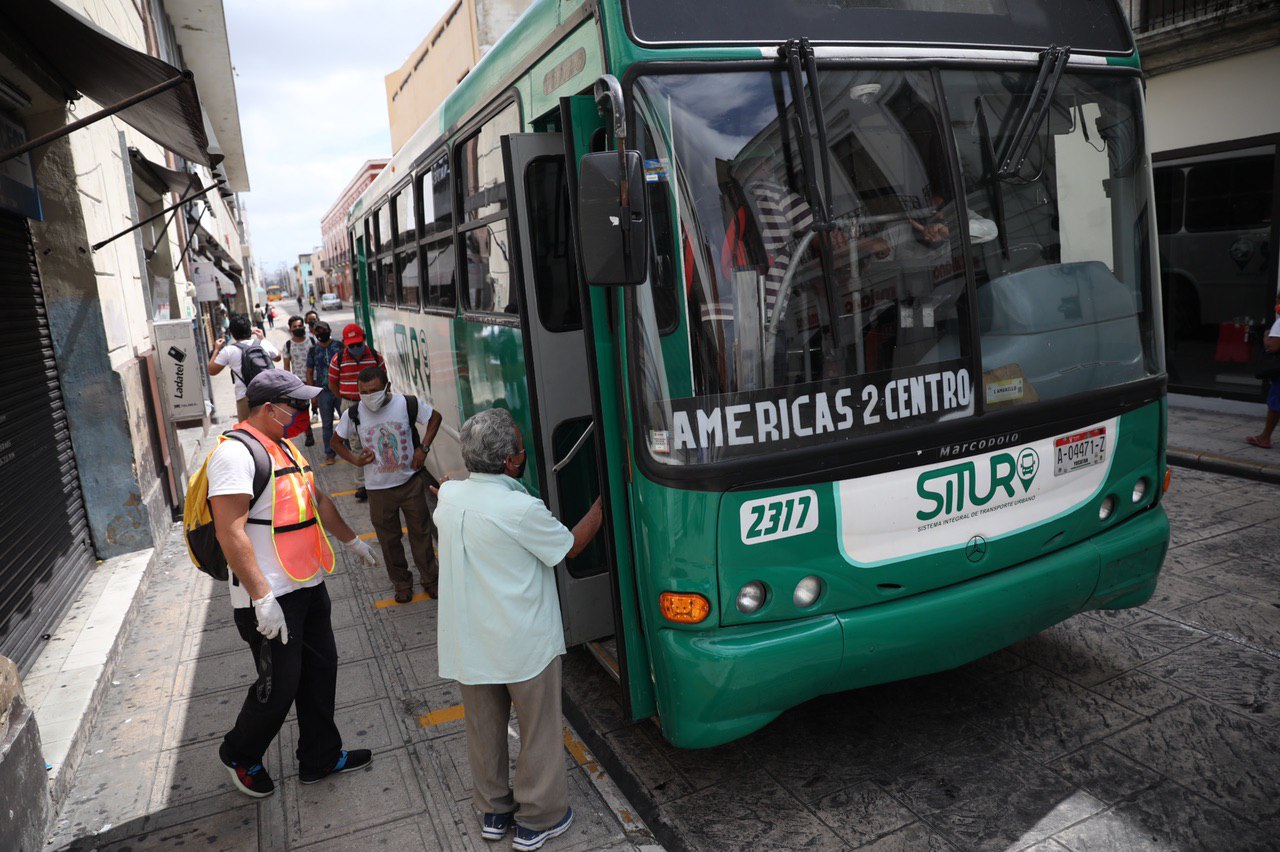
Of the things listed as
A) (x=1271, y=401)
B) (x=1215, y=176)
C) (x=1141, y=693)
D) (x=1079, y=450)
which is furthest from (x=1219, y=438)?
(x=1079, y=450)

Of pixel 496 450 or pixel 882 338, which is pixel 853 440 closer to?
pixel 882 338

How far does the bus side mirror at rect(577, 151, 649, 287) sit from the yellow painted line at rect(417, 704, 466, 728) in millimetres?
2551

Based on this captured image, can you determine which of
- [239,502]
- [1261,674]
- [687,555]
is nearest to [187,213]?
[239,502]

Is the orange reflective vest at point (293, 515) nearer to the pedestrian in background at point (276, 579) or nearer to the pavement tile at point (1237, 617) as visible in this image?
the pedestrian in background at point (276, 579)

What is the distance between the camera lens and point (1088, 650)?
4.71m

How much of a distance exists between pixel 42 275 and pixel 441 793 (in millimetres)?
5263

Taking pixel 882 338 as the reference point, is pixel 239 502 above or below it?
below

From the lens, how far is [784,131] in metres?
3.16

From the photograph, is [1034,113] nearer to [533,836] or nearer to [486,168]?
[486,168]

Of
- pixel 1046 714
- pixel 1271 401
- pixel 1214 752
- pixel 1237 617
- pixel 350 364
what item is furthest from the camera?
pixel 1271 401

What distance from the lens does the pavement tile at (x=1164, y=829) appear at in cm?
316

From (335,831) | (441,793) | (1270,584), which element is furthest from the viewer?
(1270,584)

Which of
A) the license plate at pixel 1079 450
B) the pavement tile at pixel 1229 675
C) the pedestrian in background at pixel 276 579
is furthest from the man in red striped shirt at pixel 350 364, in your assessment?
the pavement tile at pixel 1229 675

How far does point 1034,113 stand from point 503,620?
2851 mm
